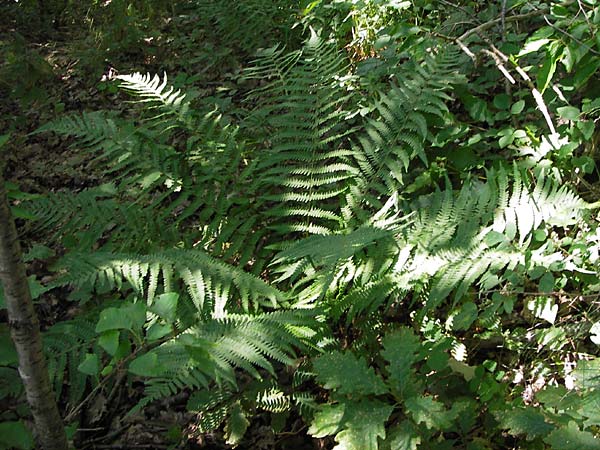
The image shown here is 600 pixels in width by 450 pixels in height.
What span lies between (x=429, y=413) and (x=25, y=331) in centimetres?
103

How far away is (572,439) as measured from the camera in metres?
1.42

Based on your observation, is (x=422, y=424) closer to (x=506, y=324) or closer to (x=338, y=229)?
(x=506, y=324)

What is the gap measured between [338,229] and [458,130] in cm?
69

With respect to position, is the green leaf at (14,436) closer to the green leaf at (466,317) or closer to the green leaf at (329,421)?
the green leaf at (329,421)

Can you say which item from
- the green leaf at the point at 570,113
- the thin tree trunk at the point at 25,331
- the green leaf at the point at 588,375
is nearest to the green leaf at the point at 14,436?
the thin tree trunk at the point at 25,331

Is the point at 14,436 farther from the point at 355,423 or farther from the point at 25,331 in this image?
the point at 355,423

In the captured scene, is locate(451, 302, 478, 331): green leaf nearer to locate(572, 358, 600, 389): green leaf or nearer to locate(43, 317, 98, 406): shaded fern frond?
locate(572, 358, 600, 389): green leaf

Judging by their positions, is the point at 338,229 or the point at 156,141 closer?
the point at 338,229

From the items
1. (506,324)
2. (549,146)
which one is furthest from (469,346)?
(549,146)

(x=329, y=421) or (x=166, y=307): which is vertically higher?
(x=166, y=307)

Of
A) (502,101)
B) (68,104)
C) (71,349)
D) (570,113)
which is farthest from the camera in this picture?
(68,104)

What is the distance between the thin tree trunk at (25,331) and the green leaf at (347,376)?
724mm

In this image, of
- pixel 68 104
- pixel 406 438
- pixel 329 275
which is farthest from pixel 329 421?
pixel 68 104

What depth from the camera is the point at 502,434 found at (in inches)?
75.2
